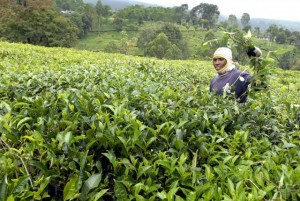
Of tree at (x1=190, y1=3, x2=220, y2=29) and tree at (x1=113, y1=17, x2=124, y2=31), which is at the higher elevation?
tree at (x1=190, y1=3, x2=220, y2=29)

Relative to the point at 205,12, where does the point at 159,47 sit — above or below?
below

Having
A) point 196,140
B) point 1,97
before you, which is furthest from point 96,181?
point 1,97

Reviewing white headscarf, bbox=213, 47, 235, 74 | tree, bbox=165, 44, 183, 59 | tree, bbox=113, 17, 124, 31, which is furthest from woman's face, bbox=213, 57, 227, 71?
tree, bbox=113, 17, 124, 31

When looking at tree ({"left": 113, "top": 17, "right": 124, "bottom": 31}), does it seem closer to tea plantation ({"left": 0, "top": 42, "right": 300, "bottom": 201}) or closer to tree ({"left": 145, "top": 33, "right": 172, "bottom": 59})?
tree ({"left": 145, "top": 33, "right": 172, "bottom": 59})

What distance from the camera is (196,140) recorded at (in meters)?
2.30

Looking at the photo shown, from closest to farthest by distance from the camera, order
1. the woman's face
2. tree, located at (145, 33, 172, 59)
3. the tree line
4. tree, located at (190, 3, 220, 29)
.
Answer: the woman's face < the tree line < tree, located at (145, 33, 172, 59) < tree, located at (190, 3, 220, 29)

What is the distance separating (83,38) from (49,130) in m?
85.6

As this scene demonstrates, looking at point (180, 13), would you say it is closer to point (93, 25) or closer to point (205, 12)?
point (205, 12)

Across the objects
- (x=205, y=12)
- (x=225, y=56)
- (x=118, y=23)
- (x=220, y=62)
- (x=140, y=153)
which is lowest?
(x=140, y=153)

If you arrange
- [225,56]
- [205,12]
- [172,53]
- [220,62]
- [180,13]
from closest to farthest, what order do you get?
[225,56] < [220,62] < [172,53] < [180,13] < [205,12]

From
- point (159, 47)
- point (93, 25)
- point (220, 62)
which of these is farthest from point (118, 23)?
point (220, 62)

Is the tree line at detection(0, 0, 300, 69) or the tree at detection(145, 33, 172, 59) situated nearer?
the tree line at detection(0, 0, 300, 69)

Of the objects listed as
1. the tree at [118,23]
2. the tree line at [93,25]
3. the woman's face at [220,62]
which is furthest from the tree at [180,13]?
the woman's face at [220,62]

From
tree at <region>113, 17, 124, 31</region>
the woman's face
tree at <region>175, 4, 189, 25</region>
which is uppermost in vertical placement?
tree at <region>175, 4, 189, 25</region>
